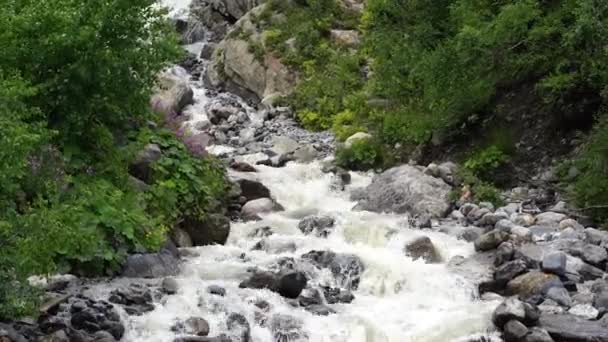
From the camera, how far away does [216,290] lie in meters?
8.62

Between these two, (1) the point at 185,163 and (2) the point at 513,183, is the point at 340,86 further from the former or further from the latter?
(1) the point at 185,163

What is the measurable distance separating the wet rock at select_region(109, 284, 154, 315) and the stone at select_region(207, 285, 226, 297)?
0.70 meters

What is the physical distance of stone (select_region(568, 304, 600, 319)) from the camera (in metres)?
7.96

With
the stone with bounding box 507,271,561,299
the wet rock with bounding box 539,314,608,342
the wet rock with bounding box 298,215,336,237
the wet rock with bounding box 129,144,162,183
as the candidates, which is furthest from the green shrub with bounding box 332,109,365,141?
the wet rock with bounding box 539,314,608,342

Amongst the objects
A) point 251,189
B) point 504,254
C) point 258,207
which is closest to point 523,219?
point 504,254

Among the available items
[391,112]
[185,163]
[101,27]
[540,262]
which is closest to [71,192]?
[101,27]

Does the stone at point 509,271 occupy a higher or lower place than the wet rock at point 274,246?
lower

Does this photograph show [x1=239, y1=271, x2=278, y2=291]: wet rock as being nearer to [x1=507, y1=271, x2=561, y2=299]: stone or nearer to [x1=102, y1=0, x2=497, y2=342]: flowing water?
[x1=102, y1=0, x2=497, y2=342]: flowing water

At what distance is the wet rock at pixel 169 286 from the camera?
848cm

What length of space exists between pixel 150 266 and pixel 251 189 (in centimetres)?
436

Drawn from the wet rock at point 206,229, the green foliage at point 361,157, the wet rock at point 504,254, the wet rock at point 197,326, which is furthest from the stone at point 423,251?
the green foliage at point 361,157

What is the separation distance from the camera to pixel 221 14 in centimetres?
3006

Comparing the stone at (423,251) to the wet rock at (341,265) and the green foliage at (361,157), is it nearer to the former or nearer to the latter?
the wet rock at (341,265)

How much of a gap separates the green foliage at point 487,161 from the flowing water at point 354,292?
2.06 metres
